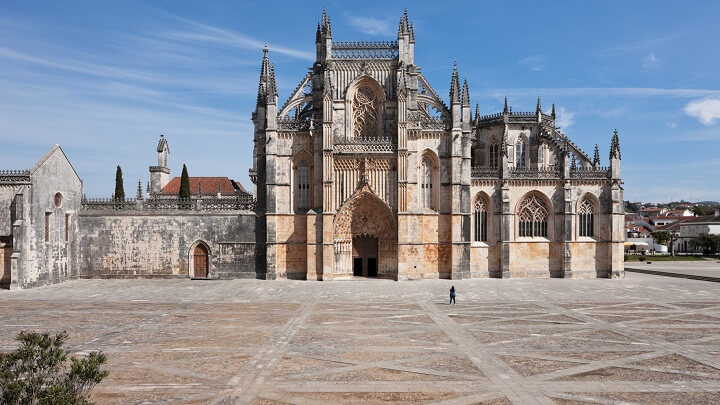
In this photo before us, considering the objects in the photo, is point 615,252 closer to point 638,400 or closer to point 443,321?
point 443,321

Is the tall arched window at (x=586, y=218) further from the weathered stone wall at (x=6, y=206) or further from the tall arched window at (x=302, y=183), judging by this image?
the weathered stone wall at (x=6, y=206)

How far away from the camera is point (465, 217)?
131 feet

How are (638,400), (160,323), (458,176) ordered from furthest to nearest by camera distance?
1. (458,176)
2. (160,323)
3. (638,400)

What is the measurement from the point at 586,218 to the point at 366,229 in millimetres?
17799

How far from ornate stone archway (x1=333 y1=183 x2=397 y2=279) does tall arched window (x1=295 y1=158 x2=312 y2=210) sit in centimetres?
304

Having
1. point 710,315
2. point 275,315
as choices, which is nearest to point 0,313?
point 275,315

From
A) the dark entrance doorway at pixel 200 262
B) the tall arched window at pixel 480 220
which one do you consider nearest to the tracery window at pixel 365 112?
the tall arched window at pixel 480 220

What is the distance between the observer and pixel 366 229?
133 feet

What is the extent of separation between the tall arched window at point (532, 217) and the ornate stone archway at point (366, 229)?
35.2ft

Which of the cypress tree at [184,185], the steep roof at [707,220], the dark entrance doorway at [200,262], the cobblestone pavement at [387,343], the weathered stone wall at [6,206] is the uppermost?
the cypress tree at [184,185]

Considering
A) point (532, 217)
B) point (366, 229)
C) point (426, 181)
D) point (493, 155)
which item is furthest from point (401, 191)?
point (493, 155)

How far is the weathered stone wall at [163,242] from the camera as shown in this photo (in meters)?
39.8

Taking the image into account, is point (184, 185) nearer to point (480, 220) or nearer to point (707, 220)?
point (480, 220)

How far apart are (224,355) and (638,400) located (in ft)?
37.6
